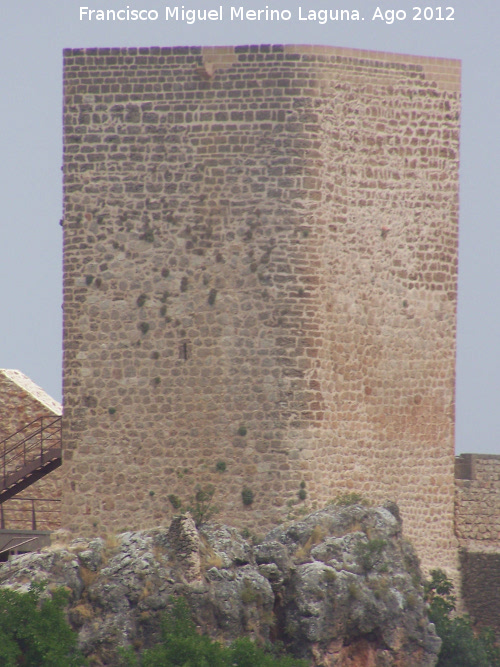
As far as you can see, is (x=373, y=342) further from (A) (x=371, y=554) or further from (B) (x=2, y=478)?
(B) (x=2, y=478)

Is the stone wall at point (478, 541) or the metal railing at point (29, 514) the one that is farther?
the metal railing at point (29, 514)

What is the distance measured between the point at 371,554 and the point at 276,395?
2616 mm

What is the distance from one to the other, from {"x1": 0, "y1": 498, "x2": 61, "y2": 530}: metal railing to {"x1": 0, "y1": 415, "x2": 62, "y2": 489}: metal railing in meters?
0.68

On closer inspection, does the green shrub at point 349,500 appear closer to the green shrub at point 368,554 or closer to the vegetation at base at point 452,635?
the green shrub at point 368,554

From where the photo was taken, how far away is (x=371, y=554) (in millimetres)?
33969

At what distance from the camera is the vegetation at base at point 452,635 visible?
3506 centimetres

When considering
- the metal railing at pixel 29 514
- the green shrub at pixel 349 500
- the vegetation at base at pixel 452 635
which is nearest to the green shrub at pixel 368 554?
the green shrub at pixel 349 500

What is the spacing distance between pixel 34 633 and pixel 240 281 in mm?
6334

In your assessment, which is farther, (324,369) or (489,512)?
(489,512)

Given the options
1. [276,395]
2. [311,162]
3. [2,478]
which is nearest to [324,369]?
[276,395]

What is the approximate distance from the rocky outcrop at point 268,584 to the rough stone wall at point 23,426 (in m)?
4.80

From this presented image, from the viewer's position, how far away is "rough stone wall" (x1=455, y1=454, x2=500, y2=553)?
3653 centimetres

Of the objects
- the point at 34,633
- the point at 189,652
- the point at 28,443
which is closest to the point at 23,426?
the point at 28,443

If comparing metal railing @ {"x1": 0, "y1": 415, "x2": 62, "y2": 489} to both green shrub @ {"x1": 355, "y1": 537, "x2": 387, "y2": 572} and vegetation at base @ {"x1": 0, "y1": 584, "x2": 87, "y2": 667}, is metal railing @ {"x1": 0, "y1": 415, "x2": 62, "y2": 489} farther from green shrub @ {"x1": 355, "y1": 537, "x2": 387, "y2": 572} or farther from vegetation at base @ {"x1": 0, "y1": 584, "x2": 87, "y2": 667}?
vegetation at base @ {"x1": 0, "y1": 584, "x2": 87, "y2": 667}
